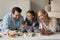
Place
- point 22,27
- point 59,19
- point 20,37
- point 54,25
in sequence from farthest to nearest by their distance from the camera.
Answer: point 59,19 < point 22,27 < point 54,25 < point 20,37

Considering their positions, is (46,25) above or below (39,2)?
below

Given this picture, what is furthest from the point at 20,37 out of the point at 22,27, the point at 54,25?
the point at 54,25

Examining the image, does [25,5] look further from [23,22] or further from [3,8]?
[23,22]

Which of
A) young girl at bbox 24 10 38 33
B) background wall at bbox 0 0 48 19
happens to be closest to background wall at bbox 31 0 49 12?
background wall at bbox 0 0 48 19

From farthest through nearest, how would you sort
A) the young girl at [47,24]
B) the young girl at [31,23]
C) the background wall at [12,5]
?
the background wall at [12,5], the young girl at [31,23], the young girl at [47,24]

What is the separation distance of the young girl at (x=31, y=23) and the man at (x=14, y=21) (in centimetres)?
8

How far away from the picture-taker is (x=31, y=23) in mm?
1915

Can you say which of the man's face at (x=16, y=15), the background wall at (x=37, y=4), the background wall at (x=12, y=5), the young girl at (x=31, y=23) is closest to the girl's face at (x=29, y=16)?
the young girl at (x=31, y=23)

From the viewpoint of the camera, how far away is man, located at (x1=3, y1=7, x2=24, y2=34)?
1849 mm

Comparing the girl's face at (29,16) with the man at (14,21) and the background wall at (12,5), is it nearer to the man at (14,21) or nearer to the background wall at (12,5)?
the man at (14,21)

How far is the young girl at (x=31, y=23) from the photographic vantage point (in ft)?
5.99

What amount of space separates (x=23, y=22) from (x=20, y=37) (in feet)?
1.23

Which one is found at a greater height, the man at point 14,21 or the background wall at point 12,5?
the background wall at point 12,5

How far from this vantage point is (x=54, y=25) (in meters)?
1.71
